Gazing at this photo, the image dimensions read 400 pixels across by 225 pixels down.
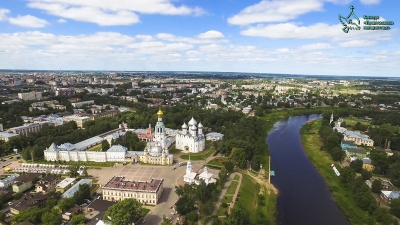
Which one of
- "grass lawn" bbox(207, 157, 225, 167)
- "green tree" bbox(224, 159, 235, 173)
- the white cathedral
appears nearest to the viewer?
"green tree" bbox(224, 159, 235, 173)

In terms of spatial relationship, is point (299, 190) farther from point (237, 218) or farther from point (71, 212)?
point (71, 212)

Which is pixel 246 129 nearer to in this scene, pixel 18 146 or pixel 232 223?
pixel 232 223

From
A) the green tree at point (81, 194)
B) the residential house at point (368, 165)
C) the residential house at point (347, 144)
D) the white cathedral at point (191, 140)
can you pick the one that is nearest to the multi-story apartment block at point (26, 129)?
the white cathedral at point (191, 140)

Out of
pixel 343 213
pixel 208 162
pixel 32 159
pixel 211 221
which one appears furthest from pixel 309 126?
pixel 32 159

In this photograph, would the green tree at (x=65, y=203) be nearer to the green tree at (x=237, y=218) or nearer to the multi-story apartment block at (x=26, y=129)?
the green tree at (x=237, y=218)

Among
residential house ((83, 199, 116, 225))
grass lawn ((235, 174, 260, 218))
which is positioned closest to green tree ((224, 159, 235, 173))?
grass lawn ((235, 174, 260, 218))

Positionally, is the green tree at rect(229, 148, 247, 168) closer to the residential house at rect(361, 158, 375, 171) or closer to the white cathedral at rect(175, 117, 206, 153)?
the white cathedral at rect(175, 117, 206, 153)

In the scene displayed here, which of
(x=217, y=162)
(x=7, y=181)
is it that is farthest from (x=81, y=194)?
(x=217, y=162)
